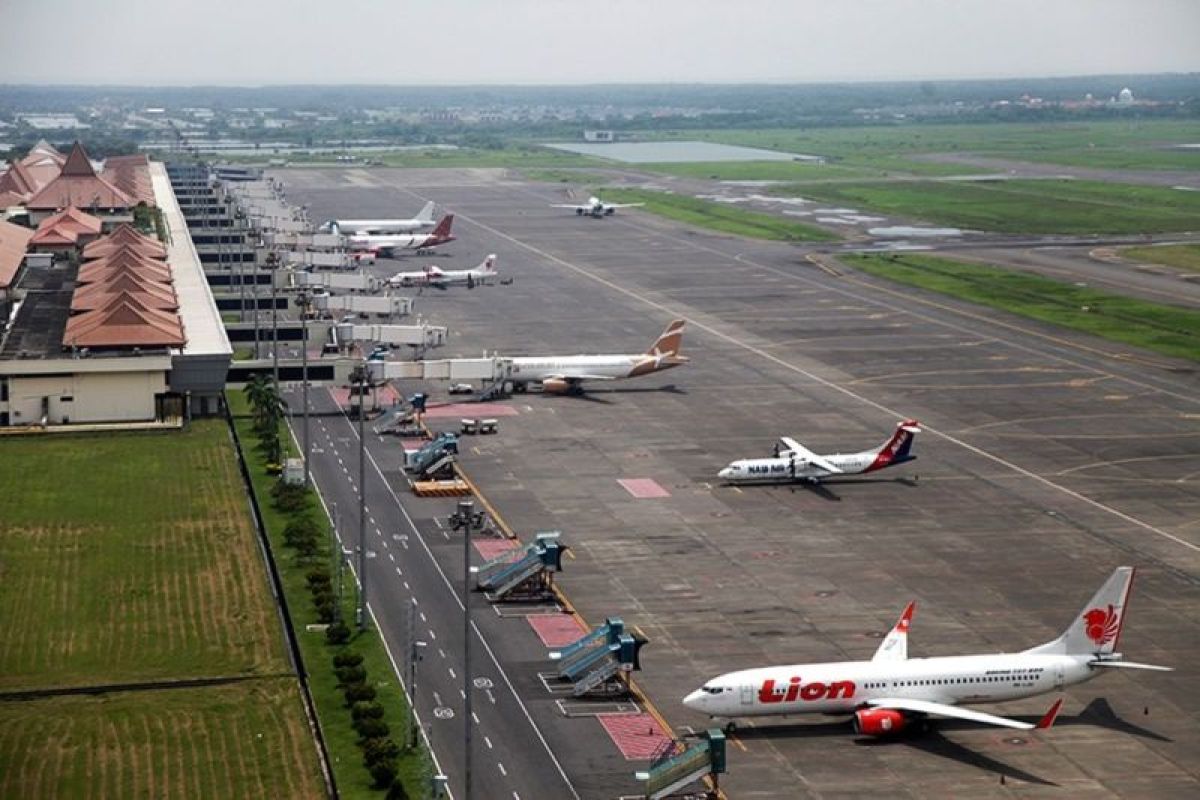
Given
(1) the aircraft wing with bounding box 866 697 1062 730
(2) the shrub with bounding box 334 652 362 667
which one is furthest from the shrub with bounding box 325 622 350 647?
(1) the aircraft wing with bounding box 866 697 1062 730

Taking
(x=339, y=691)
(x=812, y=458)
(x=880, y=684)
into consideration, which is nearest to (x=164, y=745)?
(x=339, y=691)

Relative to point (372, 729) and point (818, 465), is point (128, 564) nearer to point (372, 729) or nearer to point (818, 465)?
point (372, 729)

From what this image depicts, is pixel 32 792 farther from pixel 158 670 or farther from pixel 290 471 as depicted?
pixel 290 471

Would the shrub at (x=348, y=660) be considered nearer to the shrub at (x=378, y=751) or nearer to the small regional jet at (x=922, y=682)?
the shrub at (x=378, y=751)

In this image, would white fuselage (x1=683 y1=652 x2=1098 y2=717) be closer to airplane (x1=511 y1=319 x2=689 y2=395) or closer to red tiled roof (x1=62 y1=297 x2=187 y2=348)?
airplane (x1=511 y1=319 x2=689 y2=395)

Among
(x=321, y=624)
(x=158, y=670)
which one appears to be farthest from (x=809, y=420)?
(x=158, y=670)
